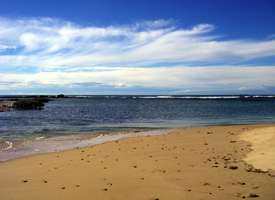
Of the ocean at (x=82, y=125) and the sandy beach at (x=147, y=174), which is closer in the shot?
the sandy beach at (x=147, y=174)

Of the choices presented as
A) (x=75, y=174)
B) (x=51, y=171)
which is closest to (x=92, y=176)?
(x=75, y=174)

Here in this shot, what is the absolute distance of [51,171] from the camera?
11.1m

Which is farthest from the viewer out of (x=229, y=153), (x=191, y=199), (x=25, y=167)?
(x=229, y=153)

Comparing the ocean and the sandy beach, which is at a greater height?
the sandy beach

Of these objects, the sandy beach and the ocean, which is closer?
the sandy beach

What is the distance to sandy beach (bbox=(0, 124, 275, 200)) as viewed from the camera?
8.38 metres

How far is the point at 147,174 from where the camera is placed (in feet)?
33.7

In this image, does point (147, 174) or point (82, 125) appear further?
point (82, 125)

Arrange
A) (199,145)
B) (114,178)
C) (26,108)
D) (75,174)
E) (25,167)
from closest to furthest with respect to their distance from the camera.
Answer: (114,178) → (75,174) → (25,167) → (199,145) → (26,108)

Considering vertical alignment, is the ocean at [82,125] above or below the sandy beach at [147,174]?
below

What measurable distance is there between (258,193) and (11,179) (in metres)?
6.04

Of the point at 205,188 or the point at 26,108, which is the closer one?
the point at 205,188

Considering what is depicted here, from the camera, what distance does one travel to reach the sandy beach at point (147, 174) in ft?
27.5

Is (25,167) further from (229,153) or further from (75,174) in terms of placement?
(229,153)
